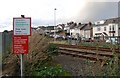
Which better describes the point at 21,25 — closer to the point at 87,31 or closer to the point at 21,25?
the point at 21,25

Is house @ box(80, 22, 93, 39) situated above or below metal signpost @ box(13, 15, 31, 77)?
above

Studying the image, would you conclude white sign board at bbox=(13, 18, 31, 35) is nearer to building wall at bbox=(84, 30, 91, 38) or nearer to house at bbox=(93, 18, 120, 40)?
house at bbox=(93, 18, 120, 40)

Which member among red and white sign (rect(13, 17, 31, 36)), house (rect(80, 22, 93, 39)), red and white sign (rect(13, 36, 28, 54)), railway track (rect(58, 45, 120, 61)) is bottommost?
railway track (rect(58, 45, 120, 61))

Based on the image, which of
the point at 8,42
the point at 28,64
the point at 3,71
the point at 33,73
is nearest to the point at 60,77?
the point at 33,73

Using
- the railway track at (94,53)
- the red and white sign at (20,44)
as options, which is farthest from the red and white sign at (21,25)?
the railway track at (94,53)

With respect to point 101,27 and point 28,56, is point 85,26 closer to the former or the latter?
point 101,27

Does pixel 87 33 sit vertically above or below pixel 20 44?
above

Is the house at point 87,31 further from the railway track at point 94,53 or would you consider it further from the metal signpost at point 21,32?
the metal signpost at point 21,32

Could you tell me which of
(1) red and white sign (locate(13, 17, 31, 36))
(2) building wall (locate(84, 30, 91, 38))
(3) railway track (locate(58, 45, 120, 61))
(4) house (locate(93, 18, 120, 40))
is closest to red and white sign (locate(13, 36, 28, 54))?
(1) red and white sign (locate(13, 17, 31, 36))

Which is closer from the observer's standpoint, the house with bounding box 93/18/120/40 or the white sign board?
the white sign board

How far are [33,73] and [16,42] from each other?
Result: 2.80 m

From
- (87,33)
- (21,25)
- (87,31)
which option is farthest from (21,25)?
(87,31)

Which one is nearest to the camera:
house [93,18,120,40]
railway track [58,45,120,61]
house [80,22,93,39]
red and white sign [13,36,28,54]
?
red and white sign [13,36,28,54]

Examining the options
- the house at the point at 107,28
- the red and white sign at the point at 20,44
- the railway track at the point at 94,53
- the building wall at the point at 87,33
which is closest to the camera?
the red and white sign at the point at 20,44
